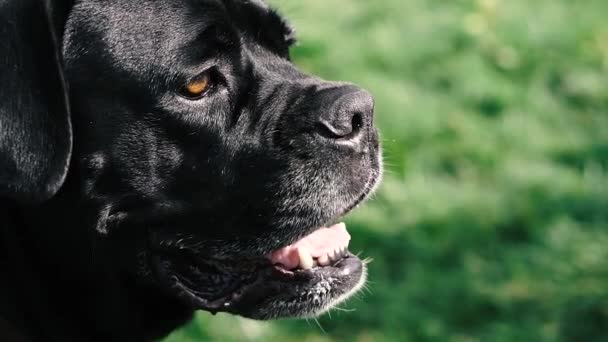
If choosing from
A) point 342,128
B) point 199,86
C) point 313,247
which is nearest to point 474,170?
point 313,247

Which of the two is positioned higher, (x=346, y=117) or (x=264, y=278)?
(x=346, y=117)

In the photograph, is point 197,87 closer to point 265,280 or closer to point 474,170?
point 265,280

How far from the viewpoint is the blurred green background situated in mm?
4234

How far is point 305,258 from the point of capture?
290 centimetres

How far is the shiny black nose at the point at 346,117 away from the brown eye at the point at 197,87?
0.32 m

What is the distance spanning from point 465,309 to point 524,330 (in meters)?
0.28

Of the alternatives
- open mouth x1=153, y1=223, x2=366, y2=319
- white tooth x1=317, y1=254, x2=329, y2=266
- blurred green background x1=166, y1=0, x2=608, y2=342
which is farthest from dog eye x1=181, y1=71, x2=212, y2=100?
blurred green background x1=166, y1=0, x2=608, y2=342

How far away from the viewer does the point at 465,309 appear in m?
4.31

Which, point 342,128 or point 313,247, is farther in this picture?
point 313,247

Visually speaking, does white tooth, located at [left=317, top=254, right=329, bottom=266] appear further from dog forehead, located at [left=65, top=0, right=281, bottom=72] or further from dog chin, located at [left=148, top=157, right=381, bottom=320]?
dog forehead, located at [left=65, top=0, right=281, bottom=72]

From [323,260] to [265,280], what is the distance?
18cm

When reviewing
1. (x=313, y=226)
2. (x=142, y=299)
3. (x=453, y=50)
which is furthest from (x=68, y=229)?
(x=453, y=50)

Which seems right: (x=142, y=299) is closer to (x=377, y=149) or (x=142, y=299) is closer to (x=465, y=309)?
(x=377, y=149)

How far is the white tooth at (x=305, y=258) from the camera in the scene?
2.88 metres
